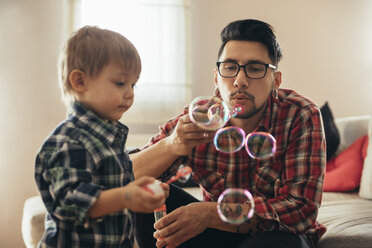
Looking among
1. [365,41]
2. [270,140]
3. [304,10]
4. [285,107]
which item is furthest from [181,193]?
[365,41]

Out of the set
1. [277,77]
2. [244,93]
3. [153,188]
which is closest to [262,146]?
[244,93]

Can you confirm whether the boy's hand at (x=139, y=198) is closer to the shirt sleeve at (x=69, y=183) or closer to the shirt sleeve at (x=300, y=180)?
the shirt sleeve at (x=69, y=183)

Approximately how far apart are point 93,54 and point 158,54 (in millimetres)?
2041

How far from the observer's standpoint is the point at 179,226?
1176 mm

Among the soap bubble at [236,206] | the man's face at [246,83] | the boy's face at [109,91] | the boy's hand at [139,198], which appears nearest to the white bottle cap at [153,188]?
the boy's hand at [139,198]

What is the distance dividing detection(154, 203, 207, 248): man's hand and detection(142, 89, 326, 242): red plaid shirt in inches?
7.1

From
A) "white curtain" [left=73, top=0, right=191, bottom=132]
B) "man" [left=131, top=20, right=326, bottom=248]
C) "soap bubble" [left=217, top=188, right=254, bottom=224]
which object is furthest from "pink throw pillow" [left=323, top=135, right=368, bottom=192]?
"soap bubble" [left=217, top=188, right=254, bottom=224]

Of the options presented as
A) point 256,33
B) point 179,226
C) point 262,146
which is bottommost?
point 179,226

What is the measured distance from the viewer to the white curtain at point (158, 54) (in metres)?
2.81

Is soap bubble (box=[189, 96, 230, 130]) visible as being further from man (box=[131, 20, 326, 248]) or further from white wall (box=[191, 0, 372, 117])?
white wall (box=[191, 0, 372, 117])

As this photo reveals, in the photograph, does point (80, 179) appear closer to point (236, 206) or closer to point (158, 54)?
point (236, 206)

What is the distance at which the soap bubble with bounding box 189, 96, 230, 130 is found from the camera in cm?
118

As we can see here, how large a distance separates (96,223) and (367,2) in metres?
3.25

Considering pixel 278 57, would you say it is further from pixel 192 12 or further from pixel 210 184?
pixel 192 12
